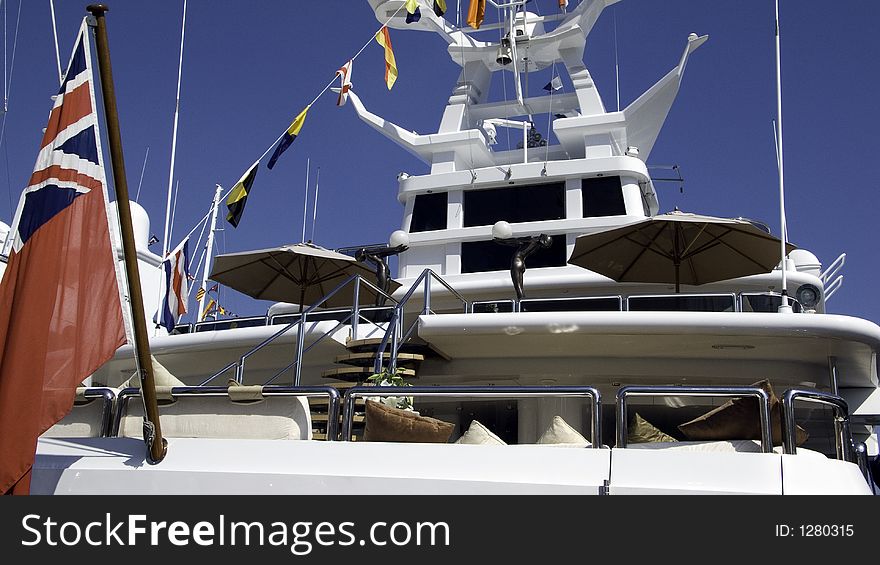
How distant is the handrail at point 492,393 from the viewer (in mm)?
4516

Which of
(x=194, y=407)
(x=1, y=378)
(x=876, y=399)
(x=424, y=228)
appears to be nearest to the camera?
(x=1, y=378)

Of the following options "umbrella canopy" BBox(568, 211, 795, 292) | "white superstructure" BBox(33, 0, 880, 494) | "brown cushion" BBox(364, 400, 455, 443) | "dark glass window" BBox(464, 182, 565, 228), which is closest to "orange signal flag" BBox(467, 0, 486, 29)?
"white superstructure" BBox(33, 0, 880, 494)

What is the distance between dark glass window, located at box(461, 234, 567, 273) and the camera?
1353 centimetres

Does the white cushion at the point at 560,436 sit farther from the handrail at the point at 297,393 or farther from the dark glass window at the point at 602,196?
the dark glass window at the point at 602,196

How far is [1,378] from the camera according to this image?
4.18 m

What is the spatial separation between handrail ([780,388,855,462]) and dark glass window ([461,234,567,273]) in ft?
28.2

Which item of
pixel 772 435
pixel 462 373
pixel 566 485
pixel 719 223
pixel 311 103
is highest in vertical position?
pixel 311 103

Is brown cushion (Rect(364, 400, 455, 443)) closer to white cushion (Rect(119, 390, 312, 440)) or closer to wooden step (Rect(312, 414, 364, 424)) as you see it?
white cushion (Rect(119, 390, 312, 440))

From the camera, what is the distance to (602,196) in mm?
14031

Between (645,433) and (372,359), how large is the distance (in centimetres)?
419

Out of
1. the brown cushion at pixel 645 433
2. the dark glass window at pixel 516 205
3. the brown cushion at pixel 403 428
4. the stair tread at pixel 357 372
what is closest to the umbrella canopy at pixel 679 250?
the dark glass window at pixel 516 205
